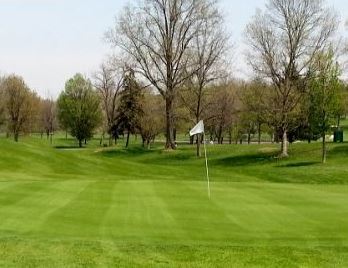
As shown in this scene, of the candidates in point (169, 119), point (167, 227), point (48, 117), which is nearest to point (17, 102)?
point (169, 119)

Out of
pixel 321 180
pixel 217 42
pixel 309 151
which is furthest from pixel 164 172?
pixel 217 42

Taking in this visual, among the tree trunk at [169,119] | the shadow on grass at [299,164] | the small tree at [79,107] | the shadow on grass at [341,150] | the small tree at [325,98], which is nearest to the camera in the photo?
the small tree at [325,98]

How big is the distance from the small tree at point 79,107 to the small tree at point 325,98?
48.4 metres

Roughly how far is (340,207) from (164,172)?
73.4ft

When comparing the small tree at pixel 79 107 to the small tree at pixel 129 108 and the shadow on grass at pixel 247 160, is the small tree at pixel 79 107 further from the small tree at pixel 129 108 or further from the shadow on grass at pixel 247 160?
the shadow on grass at pixel 247 160

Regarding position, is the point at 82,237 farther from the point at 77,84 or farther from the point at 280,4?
the point at 77,84

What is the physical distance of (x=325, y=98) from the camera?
131 feet

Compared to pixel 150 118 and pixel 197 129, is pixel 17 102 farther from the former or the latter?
pixel 197 129

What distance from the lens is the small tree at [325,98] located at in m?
40.1

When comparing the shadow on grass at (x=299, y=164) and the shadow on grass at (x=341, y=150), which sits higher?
the shadow on grass at (x=341, y=150)

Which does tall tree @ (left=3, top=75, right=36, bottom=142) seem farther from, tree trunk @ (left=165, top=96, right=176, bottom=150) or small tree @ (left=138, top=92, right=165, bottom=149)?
tree trunk @ (left=165, top=96, right=176, bottom=150)

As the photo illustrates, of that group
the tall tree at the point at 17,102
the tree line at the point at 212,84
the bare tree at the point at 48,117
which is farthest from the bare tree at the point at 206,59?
the bare tree at the point at 48,117

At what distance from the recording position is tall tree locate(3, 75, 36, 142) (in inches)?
2972

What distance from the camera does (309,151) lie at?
48.0 metres
